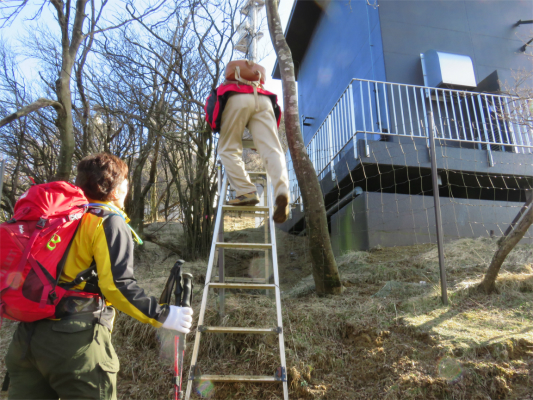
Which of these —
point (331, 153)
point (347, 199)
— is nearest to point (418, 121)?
point (331, 153)

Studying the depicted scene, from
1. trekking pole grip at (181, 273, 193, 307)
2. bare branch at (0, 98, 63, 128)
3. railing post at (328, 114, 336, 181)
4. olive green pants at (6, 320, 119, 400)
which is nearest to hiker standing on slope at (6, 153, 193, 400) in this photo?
olive green pants at (6, 320, 119, 400)

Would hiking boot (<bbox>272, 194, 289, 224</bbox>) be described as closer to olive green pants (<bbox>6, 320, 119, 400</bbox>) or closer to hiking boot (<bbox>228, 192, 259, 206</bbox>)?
hiking boot (<bbox>228, 192, 259, 206</bbox>)

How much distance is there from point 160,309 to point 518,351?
2680 millimetres

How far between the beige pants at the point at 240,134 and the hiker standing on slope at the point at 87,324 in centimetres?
194

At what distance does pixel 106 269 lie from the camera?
1.50m

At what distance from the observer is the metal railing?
668 cm

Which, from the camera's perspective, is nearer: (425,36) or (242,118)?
(242,118)

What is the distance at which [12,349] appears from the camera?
1497 millimetres

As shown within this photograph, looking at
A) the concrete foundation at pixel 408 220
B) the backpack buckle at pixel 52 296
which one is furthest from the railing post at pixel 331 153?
the backpack buckle at pixel 52 296

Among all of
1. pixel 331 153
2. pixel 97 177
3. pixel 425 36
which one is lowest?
pixel 97 177

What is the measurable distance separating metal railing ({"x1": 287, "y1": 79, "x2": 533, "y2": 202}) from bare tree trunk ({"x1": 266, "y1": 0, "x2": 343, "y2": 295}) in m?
2.06

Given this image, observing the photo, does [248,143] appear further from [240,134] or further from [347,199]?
[347,199]

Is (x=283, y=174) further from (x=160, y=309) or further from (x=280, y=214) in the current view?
(x=160, y=309)

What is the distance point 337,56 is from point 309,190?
672cm
